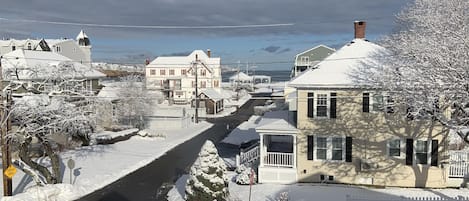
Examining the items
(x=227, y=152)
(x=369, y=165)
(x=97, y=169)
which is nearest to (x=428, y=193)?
(x=369, y=165)

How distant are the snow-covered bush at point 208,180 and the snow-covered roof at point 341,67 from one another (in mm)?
5915

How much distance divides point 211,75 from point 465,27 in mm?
55868

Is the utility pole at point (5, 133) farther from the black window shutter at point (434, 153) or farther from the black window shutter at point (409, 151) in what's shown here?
the black window shutter at point (434, 153)

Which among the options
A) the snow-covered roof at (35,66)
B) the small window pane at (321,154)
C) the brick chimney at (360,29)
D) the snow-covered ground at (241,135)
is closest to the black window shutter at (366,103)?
the small window pane at (321,154)

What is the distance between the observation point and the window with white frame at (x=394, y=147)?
20.0 metres

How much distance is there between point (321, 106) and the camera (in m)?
20.6

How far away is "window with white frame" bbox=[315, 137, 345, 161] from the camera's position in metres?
20.7

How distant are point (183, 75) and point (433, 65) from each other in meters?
60.1

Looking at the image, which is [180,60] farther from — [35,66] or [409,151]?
[409,151]

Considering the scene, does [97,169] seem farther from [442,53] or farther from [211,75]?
[211,75]

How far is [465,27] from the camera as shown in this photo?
50.4ft

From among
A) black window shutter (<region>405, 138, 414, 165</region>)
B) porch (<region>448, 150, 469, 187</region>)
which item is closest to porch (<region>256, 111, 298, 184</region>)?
black window shutter (<region>405, 138, 414, 165</region>)

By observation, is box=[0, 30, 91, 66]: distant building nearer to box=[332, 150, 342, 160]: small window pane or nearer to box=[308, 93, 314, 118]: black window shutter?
box=[308, 93, 314, 118]: black window shutter

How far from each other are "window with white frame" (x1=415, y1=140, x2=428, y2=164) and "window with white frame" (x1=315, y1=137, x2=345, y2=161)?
10.9 ft
